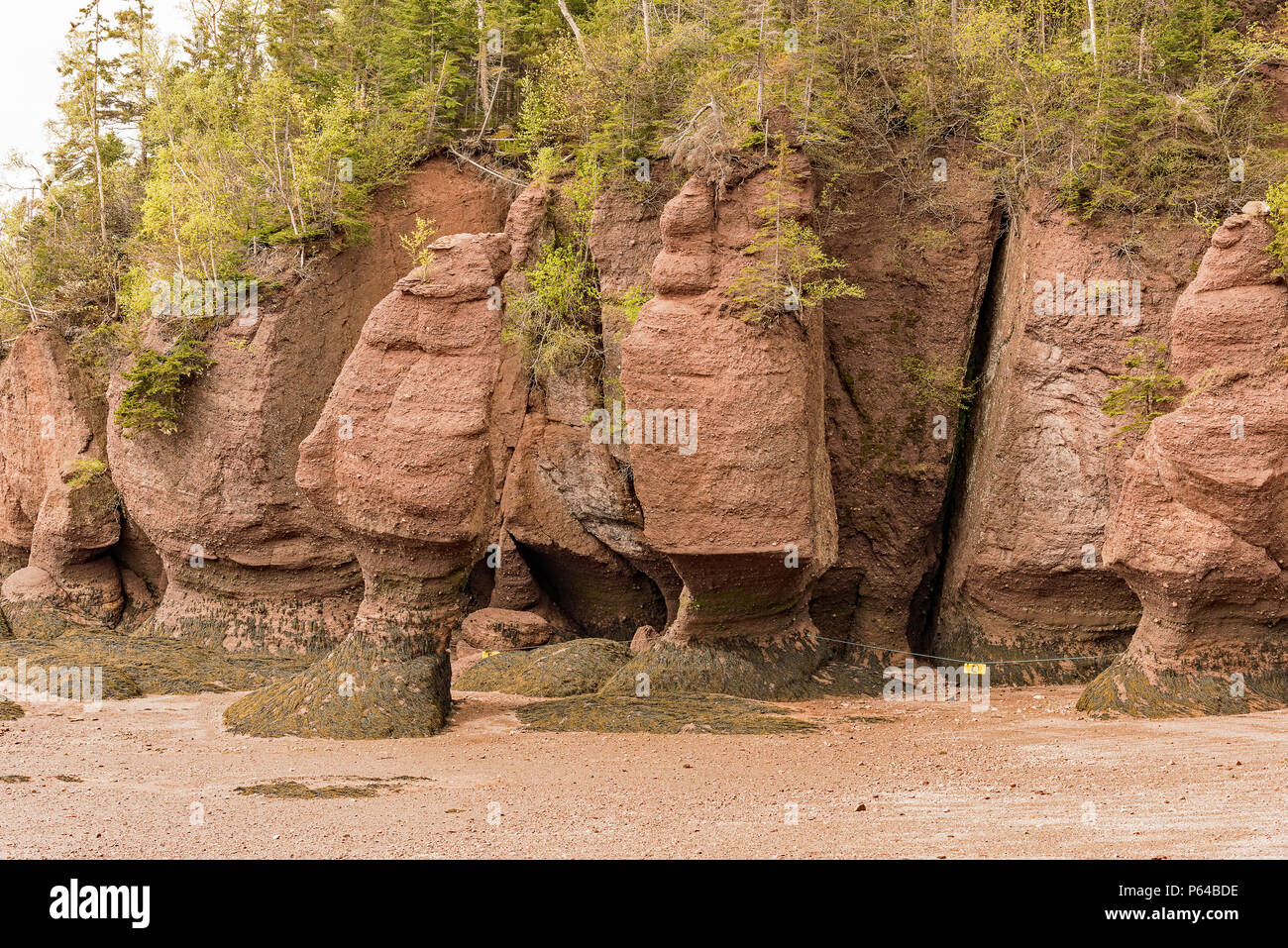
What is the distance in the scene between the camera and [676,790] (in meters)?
10.5

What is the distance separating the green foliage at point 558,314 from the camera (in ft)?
65.0

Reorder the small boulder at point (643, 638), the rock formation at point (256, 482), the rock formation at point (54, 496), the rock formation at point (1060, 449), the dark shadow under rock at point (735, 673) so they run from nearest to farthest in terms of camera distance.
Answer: the dark shadow under rock at point (735, 673), the rock formation at point (1060, 449), the small boulder at point (643, 638), the rock formation at point (256, 482), the rock formation at point (54, 496)

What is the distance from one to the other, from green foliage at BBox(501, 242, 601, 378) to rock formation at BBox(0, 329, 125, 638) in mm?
9047

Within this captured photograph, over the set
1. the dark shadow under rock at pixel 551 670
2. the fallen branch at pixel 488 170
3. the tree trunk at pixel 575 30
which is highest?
the tree trunk at pixel 575 30

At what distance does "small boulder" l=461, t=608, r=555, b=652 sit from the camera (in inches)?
780

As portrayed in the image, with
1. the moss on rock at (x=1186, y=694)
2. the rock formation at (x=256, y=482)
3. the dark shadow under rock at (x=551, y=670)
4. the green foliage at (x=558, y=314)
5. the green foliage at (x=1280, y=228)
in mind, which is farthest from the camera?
the rock formation at (x=256, y=482)

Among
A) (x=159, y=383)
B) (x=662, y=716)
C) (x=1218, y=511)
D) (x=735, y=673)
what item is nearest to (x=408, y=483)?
(x=662, y=716)

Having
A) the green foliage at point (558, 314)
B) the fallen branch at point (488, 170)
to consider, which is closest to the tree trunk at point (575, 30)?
the fallen branch at point (488, 170)

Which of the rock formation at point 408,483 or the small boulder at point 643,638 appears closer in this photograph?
the rock formation at point 408,483

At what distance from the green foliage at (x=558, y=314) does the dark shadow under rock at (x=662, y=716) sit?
667cm

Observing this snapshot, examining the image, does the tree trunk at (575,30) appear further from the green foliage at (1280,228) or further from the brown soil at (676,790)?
the brown soil at (676,790)

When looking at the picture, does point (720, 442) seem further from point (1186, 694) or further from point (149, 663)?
point (149, 663)

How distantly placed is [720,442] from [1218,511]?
5670 mm

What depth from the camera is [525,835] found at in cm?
877
